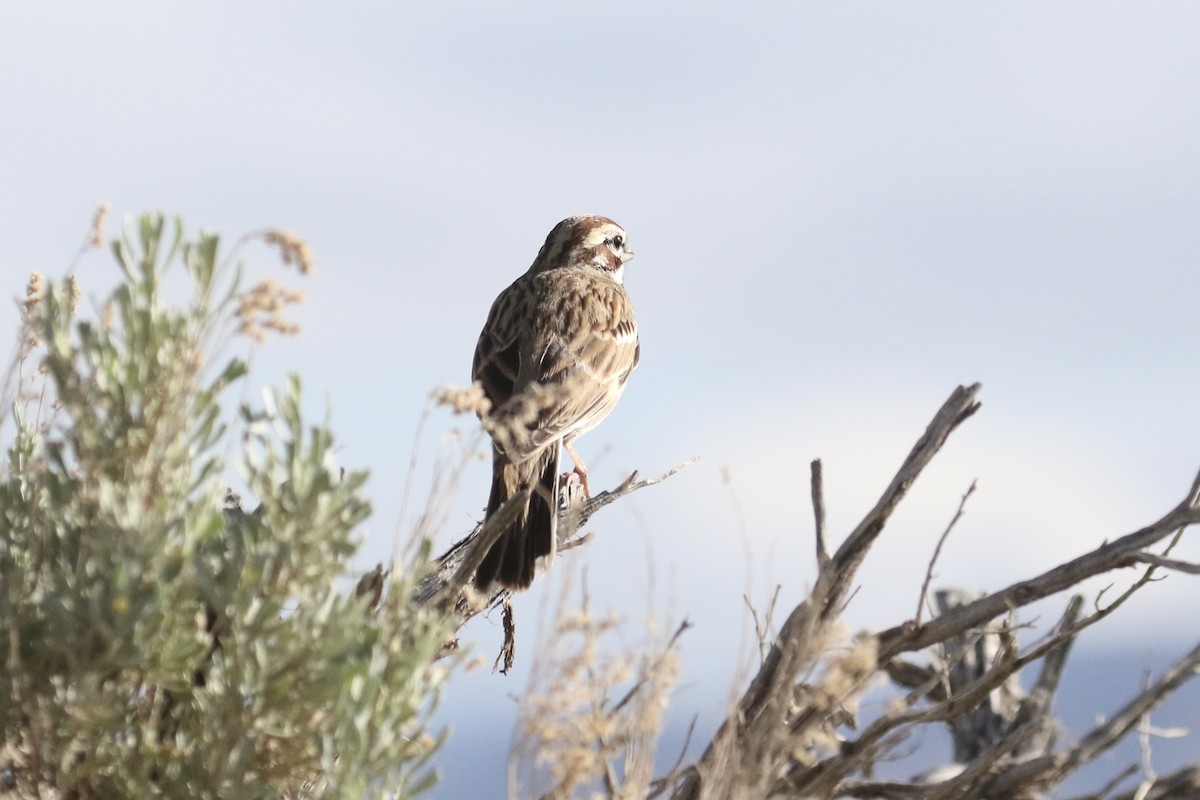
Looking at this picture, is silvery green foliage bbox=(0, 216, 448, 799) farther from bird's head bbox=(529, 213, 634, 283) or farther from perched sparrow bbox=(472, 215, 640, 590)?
bird's head bbox=(529, 213, 634, 283)

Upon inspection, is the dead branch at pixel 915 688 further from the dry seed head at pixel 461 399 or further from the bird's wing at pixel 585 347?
the bird's wing at pixel 585 347

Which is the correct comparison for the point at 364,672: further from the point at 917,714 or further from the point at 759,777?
the point at 917,714

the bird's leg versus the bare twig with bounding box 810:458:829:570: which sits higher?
the bird's leg

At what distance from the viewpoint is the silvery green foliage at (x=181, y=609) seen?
2.67 m

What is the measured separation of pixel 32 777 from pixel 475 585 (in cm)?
228

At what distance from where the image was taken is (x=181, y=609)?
2816 mm

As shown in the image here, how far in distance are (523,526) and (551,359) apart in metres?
1.64

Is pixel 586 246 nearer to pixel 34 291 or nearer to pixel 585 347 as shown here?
pixel 585 347

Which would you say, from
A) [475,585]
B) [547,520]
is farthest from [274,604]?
[547,520]

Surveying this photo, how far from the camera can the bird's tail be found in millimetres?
5109

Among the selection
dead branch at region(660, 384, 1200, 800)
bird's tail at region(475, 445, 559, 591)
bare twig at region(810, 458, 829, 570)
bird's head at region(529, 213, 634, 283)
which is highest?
bird's head at region(529, 213, 634, 283)

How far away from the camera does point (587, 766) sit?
3.10m

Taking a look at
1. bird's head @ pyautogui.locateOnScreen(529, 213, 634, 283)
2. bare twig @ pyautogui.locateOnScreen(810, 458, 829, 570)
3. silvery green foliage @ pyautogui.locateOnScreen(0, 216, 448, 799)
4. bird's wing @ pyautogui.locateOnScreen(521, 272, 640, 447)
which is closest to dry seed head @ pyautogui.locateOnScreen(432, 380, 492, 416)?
silvery green foliage @ pyautogui.locateOnScreen(0, 216, 448, 799)

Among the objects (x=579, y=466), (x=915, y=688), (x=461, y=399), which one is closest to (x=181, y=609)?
(x=461, y=399)
